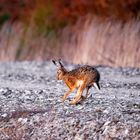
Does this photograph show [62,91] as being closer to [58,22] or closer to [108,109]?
[108,109]

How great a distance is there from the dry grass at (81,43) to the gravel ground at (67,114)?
17.1 feet

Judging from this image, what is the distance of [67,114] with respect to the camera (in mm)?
10297

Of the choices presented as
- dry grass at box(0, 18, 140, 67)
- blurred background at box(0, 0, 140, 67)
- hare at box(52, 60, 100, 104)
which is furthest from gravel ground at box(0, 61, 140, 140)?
blurred background at box(0, 0, 140, 67)

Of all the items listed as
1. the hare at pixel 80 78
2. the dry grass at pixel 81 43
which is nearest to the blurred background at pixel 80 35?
the dry grass at pixel 81 43

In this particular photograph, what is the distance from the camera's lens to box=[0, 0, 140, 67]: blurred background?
1906 cm

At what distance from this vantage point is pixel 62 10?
31.5 m

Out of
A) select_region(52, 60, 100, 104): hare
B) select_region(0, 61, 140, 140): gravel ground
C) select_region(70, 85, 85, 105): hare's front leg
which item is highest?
select_region(52, 60, 100, 104): hare

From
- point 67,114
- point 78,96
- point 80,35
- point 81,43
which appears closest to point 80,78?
point 78,96

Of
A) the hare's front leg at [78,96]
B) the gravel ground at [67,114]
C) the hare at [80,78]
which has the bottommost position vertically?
the gravel ground at [67,114]

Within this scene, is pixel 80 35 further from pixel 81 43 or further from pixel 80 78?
pixel 80 78

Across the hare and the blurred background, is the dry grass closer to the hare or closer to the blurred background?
the blurred background

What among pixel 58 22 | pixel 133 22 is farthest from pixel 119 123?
pixel 58 22

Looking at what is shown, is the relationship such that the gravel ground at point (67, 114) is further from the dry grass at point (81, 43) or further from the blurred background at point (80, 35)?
the blurred background at point (80, 35)

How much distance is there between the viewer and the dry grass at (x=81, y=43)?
18.9m
